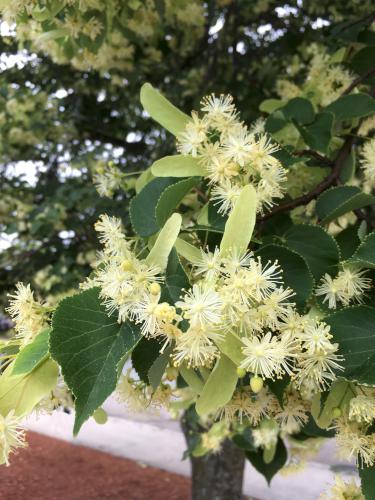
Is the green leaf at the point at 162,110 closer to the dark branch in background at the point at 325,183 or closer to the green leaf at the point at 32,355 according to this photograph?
the dark branch in background at the point at 325,183

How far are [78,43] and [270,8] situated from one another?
128cm

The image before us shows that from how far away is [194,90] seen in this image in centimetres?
234

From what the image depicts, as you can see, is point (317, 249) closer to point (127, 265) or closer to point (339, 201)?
A: point (339, 201)

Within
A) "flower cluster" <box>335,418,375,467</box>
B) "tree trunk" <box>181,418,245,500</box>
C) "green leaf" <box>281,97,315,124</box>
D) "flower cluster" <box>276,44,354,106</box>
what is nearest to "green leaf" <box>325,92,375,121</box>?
"green leaf" <box>281,97,315,124</box>

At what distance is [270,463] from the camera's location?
5.19 ft

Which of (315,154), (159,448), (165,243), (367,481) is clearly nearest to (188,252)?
(165,243)

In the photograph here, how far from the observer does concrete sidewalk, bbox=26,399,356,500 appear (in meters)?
4.01

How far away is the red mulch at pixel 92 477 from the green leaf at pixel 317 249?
9.24ft

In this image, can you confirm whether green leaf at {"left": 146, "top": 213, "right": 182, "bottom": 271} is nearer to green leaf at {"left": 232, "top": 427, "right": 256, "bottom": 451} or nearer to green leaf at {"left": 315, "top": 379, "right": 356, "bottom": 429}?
green leaf at {"left": 315, "top": 379, "right": 356, "bottom": 429}

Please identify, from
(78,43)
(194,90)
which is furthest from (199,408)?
(194,90)

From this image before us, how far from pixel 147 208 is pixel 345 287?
28 cm

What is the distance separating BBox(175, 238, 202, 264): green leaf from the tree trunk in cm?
204

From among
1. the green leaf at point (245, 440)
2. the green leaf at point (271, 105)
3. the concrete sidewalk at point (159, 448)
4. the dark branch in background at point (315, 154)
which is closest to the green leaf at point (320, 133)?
the dark branch in background at point (315, 154)

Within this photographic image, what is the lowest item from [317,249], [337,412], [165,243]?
[337,412]
